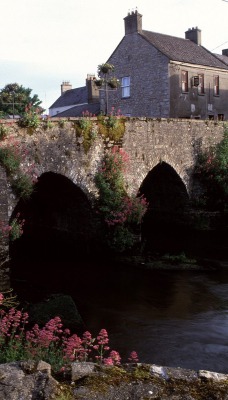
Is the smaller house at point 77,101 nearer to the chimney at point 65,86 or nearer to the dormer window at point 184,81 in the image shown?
the chimney at point 65,86

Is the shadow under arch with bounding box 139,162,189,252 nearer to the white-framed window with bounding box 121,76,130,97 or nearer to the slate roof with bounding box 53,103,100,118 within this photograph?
the white-framed window with bounding box 121,76,130,97

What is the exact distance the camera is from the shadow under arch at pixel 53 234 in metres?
14.2

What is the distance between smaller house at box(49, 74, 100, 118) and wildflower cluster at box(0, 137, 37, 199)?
22.7 meters

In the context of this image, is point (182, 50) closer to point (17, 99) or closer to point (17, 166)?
point (17, 99)

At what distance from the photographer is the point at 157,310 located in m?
10.6

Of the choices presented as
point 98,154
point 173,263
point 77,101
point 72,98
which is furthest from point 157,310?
point 72,98

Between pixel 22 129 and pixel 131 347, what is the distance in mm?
→ 6983

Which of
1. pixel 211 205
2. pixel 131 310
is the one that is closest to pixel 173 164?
pixel 211 205

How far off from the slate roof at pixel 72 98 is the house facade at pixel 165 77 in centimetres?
1290

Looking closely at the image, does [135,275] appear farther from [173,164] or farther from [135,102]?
[135,102]

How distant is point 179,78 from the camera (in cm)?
2806

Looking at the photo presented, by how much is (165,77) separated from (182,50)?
357 cm

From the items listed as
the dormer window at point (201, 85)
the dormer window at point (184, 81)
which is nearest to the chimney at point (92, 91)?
the dormer window at point (201, 85)

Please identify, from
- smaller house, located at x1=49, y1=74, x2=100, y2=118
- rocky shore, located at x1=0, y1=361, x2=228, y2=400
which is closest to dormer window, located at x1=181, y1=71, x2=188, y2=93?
smaller house, located at x1=49, y1=74, x2=100, y2=118
